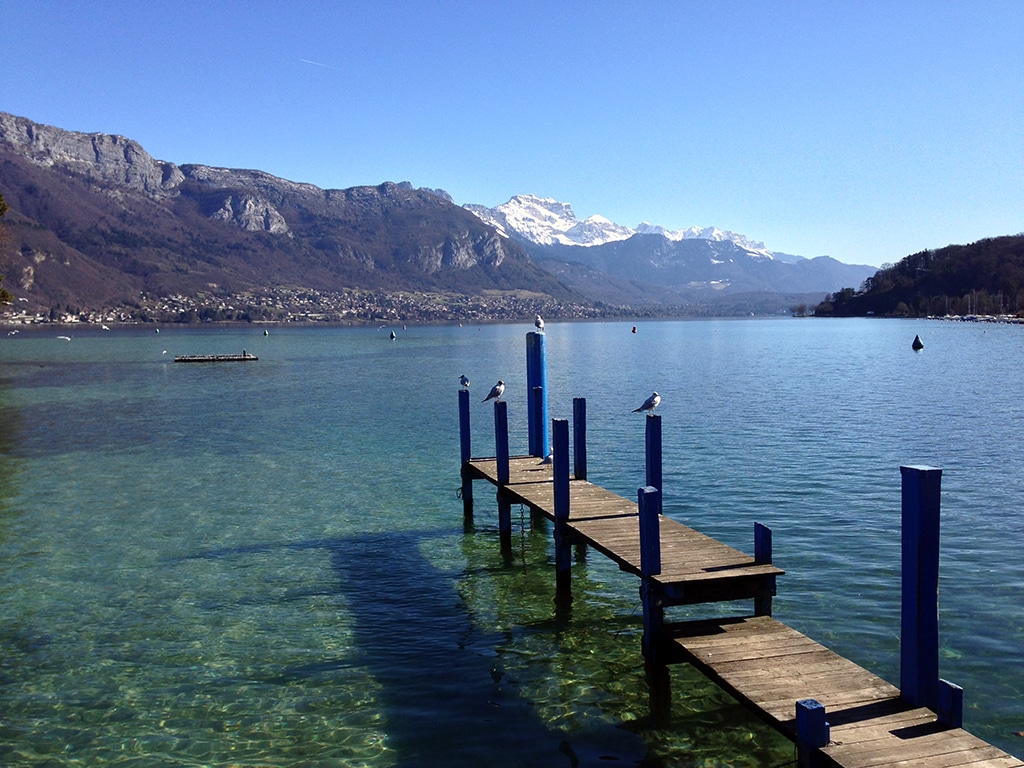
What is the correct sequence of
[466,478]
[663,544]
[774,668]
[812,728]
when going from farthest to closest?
[466,478] → [663,544] → [774,668] → [812,728]

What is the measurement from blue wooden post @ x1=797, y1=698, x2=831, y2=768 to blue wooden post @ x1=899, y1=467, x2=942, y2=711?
1.52m

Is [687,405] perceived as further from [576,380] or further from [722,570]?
[722,570]

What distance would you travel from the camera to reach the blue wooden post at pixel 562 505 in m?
15.7

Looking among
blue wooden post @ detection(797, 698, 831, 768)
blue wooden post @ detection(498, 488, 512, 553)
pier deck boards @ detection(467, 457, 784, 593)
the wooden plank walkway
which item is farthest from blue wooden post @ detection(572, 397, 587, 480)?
blue wooden post @ detection(797, 698, 831, 768)

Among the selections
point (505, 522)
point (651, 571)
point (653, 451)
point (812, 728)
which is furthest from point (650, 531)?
point (505, 522)

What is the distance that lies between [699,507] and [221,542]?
40.7ft

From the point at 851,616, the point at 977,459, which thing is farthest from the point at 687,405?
the point at 851,616

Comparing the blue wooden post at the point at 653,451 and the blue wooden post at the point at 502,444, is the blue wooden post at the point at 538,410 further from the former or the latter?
the blue wooden post at the point at 653,451

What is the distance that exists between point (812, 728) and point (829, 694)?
1.46 metres

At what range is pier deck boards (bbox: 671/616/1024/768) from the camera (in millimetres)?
7715

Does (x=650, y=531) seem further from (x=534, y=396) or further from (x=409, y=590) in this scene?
(x=534, y=396)

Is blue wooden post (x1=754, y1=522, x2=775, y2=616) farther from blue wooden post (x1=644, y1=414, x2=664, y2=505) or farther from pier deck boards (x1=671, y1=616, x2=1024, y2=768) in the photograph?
Answer: blue wooden post (x1=644, y1=414, x2=664, y2=505)

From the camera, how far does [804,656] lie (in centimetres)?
1009

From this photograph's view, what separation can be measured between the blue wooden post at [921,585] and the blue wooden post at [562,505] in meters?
7.52
